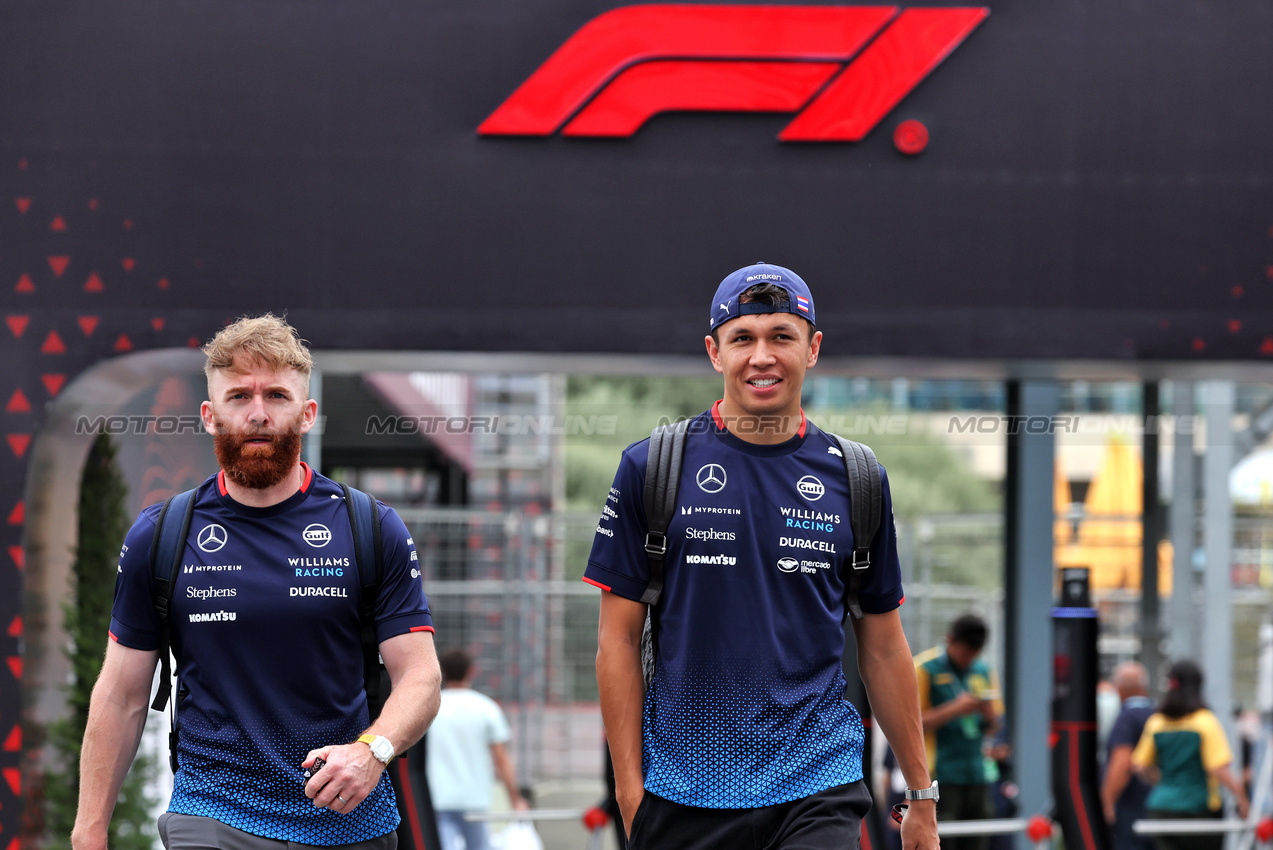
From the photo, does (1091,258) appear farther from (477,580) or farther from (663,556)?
(477,580)

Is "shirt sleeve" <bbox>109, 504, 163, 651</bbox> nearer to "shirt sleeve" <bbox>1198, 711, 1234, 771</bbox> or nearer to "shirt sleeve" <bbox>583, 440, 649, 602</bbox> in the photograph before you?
"shirt sleeve" <bbox>583, 440, 649, 602</bbox>

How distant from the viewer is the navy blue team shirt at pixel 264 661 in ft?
9.49

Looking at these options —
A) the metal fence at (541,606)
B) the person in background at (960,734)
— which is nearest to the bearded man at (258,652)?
the person in background at (960,734)

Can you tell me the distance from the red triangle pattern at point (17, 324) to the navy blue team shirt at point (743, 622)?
135 inches

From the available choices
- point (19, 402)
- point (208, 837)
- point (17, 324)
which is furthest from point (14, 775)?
point (208, 837)

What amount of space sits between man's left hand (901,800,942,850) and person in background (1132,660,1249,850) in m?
5.10

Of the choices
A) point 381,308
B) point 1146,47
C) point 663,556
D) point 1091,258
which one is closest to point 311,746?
point 663,556

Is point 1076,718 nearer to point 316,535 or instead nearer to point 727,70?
point 727,70

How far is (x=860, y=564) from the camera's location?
3.09 m

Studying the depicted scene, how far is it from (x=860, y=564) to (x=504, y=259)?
2.85 metres

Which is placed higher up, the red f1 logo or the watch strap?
the red f1 logo

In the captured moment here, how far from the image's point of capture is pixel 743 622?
2982mm

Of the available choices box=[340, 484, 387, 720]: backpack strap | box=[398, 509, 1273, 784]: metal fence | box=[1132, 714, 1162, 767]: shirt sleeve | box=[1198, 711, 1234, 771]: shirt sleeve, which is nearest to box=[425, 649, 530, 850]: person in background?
box=[398, 509, 1273, 784]: metal fence

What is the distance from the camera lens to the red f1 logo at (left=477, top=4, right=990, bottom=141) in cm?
556
